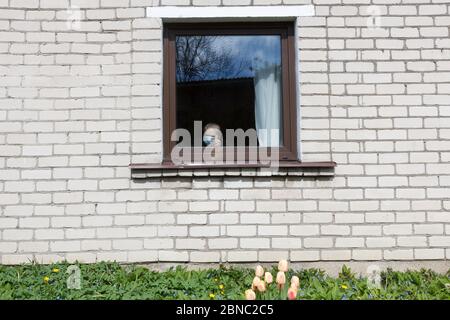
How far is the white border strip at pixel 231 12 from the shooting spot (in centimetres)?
377

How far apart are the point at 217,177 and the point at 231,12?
1.36m

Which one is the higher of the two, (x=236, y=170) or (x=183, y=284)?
(x=236, y=170)

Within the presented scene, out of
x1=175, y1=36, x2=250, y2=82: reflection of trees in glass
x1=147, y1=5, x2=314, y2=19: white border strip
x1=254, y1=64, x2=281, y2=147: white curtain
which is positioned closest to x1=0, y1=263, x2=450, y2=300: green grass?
x1=254, y1=64, x2=281, y2=147: white curtain

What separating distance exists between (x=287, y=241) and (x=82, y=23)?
95.8 inches

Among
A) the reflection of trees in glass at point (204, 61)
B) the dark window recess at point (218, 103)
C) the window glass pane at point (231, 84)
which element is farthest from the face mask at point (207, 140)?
the reflection of trees in glass at point (204, 61)

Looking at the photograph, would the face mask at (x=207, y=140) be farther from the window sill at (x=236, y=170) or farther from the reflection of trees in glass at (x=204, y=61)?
the reflection of trees in glass at (x=204, y=61)

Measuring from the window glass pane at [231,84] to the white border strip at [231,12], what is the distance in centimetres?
21

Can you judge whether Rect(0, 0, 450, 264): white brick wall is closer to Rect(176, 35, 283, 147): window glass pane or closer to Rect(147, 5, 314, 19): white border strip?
Rect(147, 5, 314, 19): white border strip

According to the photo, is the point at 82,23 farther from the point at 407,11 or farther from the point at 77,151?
the point at 407,11

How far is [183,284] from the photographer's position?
3283 mm

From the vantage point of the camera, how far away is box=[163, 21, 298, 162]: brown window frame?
150 inches

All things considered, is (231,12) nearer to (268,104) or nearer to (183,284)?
(268,104)

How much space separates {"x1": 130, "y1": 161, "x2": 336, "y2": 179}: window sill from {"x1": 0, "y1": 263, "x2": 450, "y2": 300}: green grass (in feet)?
2.44

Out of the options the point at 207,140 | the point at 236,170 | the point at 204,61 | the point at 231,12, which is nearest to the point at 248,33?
the point at 231,12
